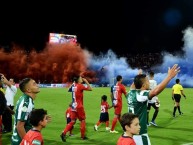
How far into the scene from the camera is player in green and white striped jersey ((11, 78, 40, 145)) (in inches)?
234

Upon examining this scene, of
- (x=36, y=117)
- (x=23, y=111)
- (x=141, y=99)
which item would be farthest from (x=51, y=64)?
(x=36, y=117)

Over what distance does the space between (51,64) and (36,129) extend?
10354 centimetres

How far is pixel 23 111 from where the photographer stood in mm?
5980

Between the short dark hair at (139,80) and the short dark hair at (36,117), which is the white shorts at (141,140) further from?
the short dark hair at (36,117)

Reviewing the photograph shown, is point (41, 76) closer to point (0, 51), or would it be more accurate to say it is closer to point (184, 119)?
point (0, 51)

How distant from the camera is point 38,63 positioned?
351ft

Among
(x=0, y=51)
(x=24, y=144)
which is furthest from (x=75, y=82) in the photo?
(x=0, y=51)

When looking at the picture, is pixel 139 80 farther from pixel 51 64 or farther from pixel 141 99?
pixel 51 64

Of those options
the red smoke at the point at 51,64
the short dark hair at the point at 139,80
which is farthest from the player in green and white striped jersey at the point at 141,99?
the red smoke at the point at 51,64

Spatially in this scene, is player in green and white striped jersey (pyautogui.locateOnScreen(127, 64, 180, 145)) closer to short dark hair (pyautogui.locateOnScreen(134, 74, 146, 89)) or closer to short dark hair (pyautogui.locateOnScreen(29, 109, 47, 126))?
short dark hair (pyautogui.locateOnScreen(134, 74, 146, 89))

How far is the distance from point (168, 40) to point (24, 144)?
9054cm

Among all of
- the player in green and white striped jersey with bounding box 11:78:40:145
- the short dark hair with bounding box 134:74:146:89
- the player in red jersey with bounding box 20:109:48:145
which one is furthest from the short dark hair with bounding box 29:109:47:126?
the short dark hair with bounding box 134:74:146:89

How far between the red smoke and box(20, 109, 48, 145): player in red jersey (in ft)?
326

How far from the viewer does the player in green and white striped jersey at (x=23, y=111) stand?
5934mm
